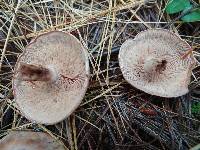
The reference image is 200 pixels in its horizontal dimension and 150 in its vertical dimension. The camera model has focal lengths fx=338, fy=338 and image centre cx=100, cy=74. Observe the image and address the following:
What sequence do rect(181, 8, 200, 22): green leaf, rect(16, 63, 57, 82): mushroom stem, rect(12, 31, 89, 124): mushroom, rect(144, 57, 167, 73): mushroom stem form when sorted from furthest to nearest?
rect(181, 8, 200, 22): green leaf → rect(144, 57, 167, 73): mushroom stem → rect(12, 31, 89, 124): mushroom → rect(16, 63, 57, 82): mushroom stem

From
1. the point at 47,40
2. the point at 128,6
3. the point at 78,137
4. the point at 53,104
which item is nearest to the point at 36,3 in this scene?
the point at 47,40

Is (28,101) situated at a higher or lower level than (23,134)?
higher

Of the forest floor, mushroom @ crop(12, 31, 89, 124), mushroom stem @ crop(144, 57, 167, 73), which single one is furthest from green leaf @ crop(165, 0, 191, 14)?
mushroom @ crop(12, 31, 89, 124)

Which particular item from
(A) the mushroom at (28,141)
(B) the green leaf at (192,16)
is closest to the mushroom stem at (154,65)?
(B) the green leaf at (192,16)

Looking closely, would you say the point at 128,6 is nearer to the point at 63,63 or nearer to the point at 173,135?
the point at 63,63

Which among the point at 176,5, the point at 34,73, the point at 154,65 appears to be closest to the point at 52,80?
the point at 34,73

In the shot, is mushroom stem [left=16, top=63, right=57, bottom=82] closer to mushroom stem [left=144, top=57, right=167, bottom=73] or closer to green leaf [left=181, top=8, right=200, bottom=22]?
mushroom stem [left=144, top=57, right=167, bottom=73]

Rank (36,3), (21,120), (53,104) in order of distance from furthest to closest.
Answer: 1. (36,3)
2. (21,120)
3. (53,104)
